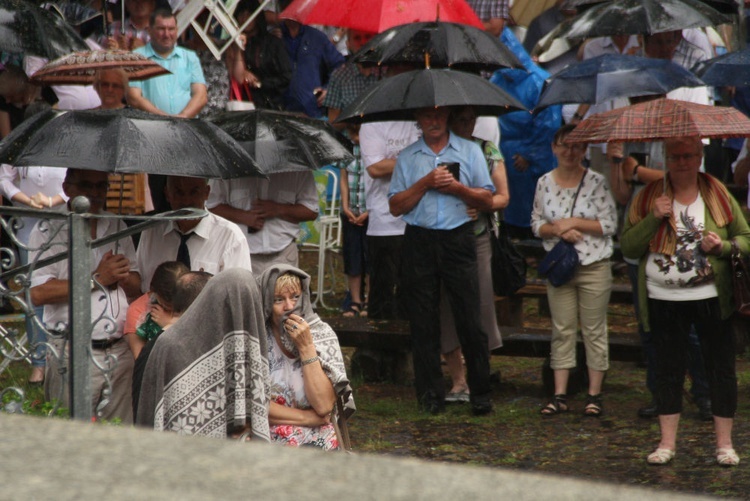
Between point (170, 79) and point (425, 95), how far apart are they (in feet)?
8.74

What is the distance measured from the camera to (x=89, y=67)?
784cm

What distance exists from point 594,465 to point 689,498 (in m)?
4.91

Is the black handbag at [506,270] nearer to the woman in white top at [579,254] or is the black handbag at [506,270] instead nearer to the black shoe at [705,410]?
the woman in white top at [579,254]

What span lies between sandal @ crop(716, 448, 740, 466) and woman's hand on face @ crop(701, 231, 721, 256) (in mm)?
1096

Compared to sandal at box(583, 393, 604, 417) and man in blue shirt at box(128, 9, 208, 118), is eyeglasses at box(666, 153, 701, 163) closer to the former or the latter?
sandal at box(583, 393, 604, 417)

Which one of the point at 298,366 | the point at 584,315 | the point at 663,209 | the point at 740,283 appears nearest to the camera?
the point at 298,366

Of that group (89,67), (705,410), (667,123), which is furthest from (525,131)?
(89,67)

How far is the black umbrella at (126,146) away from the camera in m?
6.06

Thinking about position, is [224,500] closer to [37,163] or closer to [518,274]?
[37,163]

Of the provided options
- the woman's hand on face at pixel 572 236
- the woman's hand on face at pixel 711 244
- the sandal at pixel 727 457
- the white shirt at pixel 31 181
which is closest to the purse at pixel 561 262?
the woman's hand on face at pixel 572 236

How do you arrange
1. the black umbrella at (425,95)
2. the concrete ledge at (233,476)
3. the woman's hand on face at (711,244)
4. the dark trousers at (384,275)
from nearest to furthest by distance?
the concrete ledge at (233,476) → the woman's hand on face at (711,244) → the black umbrella at (425,95) → the dark trousers at (384,275)

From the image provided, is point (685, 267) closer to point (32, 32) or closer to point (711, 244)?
point (711, 244)

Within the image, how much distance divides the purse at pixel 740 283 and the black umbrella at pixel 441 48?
2525 millimetres

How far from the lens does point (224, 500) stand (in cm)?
246
